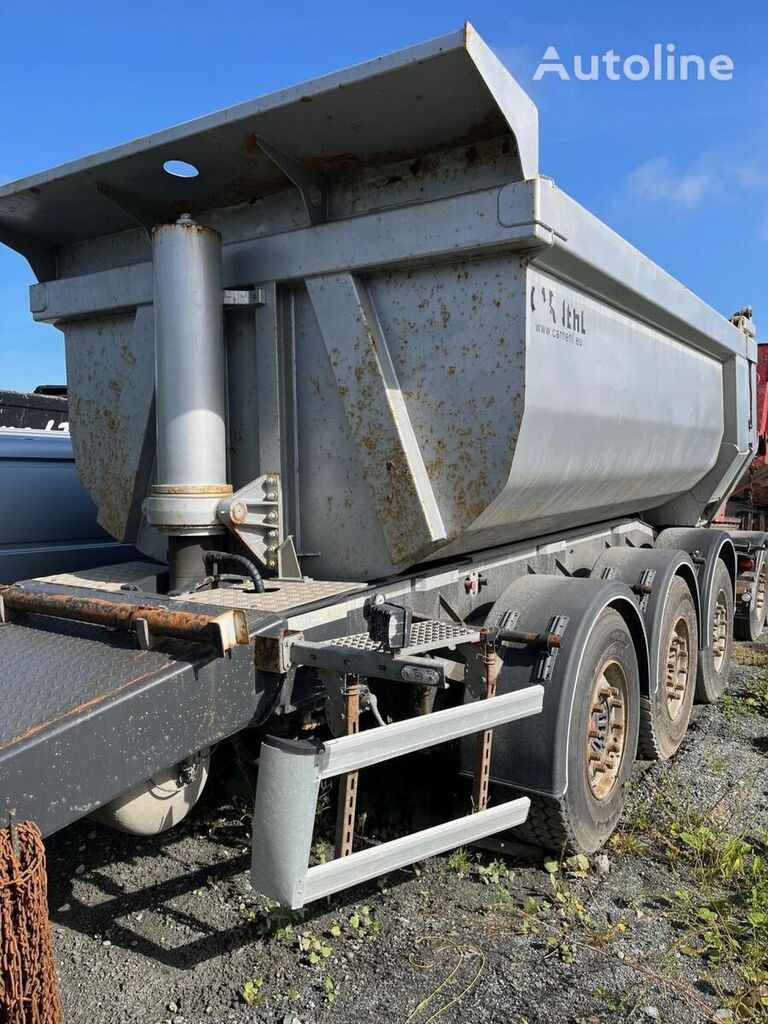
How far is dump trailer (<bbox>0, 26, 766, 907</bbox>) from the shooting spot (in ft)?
8.07

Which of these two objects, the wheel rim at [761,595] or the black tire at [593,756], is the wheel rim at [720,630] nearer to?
the wheel rim at [761,595]

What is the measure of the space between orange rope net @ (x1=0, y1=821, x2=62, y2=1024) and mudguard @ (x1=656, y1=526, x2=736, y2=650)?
4436 mm

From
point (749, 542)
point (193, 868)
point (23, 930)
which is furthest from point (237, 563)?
point (749, 542)

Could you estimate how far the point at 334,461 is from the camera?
3.27m

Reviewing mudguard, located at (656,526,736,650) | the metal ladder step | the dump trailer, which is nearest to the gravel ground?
the dump trailer

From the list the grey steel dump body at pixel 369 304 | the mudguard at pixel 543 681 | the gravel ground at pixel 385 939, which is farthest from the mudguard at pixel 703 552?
the mudguard at pixel 543 681

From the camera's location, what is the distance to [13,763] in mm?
1947

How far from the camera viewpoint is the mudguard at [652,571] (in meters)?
4.25

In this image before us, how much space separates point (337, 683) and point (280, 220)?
1.87 metres

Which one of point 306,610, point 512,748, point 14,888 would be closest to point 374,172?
point 306,610

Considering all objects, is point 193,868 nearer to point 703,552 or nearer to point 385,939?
point 385,939

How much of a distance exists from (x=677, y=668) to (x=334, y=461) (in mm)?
2828

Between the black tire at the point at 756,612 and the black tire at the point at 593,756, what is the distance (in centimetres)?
393

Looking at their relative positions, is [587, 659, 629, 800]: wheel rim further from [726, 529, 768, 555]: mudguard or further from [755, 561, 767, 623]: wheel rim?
[755, 561, 767, 623]: wheel rim
